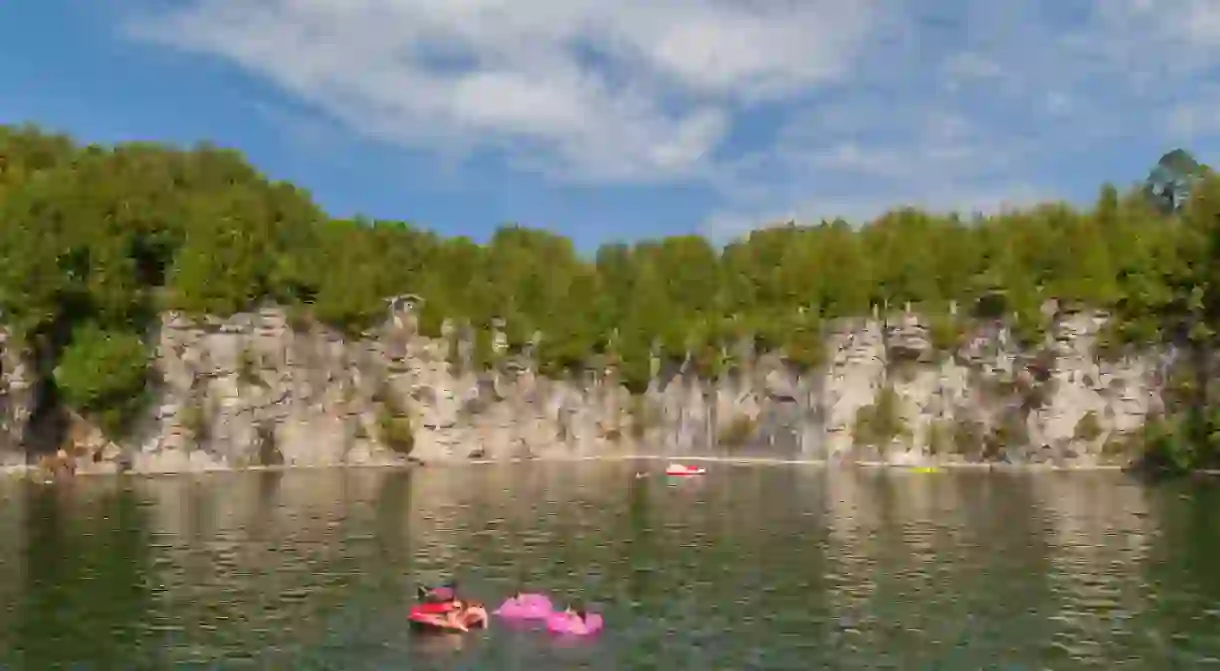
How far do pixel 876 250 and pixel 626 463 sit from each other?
31680 mm

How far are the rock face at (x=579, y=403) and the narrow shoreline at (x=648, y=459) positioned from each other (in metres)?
0.85

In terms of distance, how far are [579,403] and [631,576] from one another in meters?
75.0

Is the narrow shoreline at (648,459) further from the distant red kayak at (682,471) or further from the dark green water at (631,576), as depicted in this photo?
the distant red kayak at (682,471)

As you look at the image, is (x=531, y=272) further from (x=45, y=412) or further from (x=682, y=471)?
(x=45, y=412)

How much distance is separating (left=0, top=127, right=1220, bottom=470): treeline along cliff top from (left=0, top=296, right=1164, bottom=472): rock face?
2.00 metres

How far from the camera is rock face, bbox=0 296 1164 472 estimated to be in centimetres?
9019

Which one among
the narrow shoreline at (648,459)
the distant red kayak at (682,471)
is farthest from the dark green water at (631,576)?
the distant red kayak at (682,471)

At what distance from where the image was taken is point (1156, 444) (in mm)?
91562

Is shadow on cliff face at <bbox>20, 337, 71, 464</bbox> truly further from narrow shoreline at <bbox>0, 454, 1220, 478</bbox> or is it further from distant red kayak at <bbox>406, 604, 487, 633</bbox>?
distant red kayak at <bbox>406, 604, 487, 633</bbox>

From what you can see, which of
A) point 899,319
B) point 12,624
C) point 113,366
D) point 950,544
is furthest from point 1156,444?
point 12,624

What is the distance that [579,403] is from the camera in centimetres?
11650

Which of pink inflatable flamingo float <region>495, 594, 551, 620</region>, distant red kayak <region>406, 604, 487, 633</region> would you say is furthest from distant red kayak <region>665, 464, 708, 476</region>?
distant red kayak <region>406, 604, 487, 633</region>

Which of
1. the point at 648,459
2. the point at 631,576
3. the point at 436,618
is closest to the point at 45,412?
the point at 648,459

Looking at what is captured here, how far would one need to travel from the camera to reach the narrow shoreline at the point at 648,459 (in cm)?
8512
